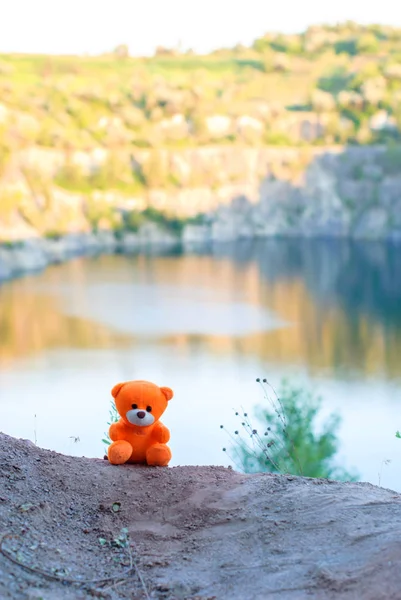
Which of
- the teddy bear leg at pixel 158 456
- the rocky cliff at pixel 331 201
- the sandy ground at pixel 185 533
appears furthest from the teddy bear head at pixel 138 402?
the rocky cliff at pixel 331 201

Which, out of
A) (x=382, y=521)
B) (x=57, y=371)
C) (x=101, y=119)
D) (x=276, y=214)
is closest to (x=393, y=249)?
(x=276, y=214)

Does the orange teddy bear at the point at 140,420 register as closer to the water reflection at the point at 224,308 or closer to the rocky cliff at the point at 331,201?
the water reflection at the point at 224,308

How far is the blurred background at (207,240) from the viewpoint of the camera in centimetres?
1064

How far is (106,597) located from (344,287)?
19184 mm

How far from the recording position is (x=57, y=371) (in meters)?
12.7

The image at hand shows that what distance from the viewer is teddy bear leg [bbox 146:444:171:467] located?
3.69m

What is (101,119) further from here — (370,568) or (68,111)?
(370,568)

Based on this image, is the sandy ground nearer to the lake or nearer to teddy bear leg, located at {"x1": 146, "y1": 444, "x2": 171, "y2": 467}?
teddy bear leg, located at {"x1": 146, "y1": 444, "x2": 171, "y2": 467}

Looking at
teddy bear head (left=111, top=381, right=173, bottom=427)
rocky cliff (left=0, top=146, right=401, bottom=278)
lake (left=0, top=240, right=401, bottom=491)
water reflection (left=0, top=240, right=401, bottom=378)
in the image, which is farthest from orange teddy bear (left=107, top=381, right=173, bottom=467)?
rocky cliff (left=0, top=146, right=401, bottom=278)

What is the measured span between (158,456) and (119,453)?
18cm

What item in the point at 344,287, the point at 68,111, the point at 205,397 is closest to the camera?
the point at 205,397

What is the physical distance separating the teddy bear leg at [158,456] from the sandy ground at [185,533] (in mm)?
82

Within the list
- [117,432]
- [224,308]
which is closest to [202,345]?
[224,308]

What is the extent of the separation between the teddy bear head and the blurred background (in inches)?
128
